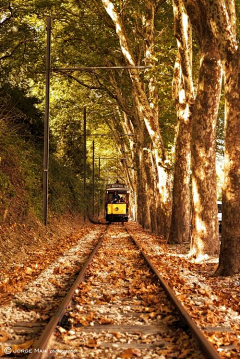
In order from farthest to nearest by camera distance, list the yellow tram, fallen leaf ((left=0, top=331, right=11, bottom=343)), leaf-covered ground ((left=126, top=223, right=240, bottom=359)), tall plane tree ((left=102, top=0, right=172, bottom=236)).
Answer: the yellow tram
tall plane tree ((left=102, top=0, right=172, bottom=236))
leaf-covered ground ((left=126, top=223, right=240, bottom=359))
fallen leaf ((left=0, top=331, right=11, bottom=343))

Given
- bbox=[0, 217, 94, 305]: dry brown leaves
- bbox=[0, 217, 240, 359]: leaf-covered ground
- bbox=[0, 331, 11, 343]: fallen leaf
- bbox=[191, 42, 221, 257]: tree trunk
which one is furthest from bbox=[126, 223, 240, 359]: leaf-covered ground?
bbox=[0, 217, 94, 305]: dry brown leaves

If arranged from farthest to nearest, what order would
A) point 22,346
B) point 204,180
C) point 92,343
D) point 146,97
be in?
1. point 146,97
2. point 204,180
3. point 92,343
4. point 22,346

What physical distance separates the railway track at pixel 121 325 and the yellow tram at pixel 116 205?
38704 millimetres

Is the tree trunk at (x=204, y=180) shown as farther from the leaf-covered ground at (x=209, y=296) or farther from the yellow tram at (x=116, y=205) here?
the yellow tram at (x=116, y=205)

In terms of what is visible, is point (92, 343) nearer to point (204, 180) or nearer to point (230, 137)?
point (230, 137)

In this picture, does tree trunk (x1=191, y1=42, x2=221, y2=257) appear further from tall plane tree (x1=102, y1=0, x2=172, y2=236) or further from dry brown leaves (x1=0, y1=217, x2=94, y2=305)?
tall plane tree (x1=102, y1=0, x2=172, y2=236)

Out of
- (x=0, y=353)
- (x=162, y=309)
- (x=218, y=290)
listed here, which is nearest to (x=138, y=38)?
(x=218, y=290)

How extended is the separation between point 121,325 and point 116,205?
4274 cm

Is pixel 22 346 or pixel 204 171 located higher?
pixel 204 171

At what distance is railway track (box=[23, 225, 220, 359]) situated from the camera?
5.76 metres

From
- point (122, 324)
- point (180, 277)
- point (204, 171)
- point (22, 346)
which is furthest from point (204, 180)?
point (22, 346)

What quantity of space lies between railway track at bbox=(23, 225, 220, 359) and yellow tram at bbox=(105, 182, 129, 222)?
38.7 meters

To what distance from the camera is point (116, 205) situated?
1959 inches

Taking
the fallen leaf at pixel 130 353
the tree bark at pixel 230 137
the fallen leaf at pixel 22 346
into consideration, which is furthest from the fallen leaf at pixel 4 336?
the tree bark at pixel 230 137
